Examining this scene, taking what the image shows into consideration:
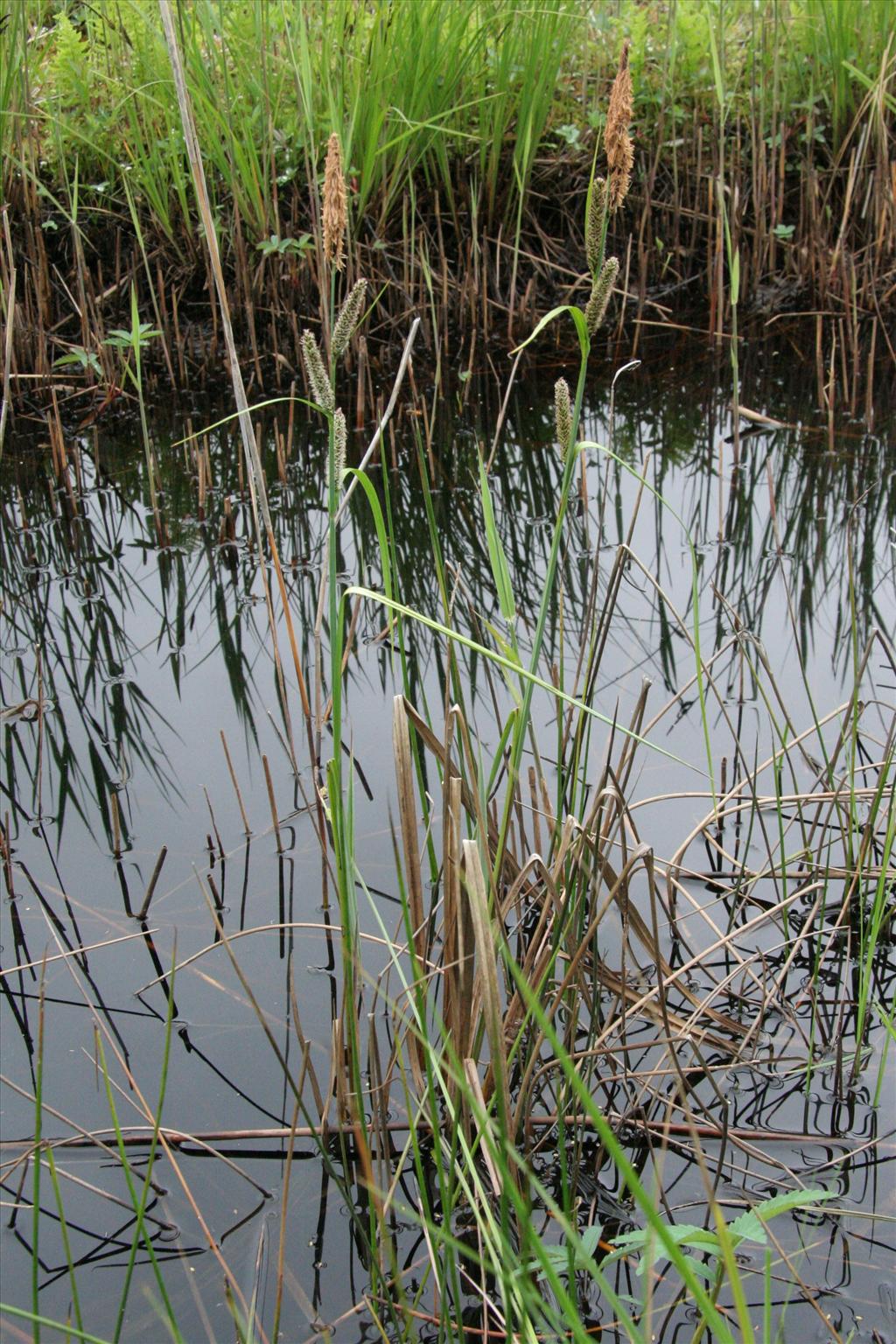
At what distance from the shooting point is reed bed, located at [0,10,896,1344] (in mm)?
948

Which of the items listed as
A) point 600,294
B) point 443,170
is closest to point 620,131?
point 600,294

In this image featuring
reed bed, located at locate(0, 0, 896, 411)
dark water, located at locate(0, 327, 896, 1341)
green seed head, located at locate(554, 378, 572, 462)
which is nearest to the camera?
green seed head, located at locate(554, 378, 572, 462)

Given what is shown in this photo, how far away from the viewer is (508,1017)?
1310 mm

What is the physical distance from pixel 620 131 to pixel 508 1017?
0.95m

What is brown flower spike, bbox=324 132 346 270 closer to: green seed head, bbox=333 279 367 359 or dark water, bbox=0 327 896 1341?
green seed head, bbox=333 279 367 359

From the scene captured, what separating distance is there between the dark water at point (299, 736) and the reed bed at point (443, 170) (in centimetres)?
39

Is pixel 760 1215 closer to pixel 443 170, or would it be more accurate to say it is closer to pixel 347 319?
pixel 347 319

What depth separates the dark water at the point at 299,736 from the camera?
1.20 m

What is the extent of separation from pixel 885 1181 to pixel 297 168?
330 cm

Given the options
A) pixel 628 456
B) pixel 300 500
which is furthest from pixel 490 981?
pixel 628 456

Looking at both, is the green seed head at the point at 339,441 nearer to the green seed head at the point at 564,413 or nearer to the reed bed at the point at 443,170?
the green seed head at the point at 564,413

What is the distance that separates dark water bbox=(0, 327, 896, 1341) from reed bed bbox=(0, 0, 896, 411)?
39cm

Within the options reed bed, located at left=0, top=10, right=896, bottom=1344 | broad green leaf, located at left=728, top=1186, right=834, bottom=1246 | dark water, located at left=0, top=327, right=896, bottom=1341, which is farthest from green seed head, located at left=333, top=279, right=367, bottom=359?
broad green leaf, located at left=728, top=1186, right=834, bottom=1246

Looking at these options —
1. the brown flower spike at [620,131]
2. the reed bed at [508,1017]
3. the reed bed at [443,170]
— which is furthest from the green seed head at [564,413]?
the reed bed at [443,170]
